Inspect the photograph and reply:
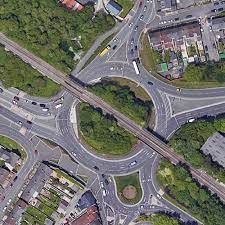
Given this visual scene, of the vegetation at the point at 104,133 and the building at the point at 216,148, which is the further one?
the vegetation at the point at 104,133

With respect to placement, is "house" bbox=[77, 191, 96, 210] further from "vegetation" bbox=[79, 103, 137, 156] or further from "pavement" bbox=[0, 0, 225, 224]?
"vegetation" bbox=[79, 103, 137, 156]

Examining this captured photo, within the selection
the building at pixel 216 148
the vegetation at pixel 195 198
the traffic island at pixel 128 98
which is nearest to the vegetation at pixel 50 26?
the traffic island at pixel 128 98

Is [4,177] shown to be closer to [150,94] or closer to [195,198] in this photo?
[150,94]

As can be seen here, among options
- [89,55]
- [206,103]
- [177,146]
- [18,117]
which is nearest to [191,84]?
[206,103]

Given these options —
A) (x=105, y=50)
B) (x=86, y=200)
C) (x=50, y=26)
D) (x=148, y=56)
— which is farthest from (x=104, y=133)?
(x=50, y=26)

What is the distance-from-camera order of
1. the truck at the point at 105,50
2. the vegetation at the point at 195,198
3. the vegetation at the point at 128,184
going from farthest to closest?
the truck at the point at 105,50
the vegetation at the point at 128,184
the vegetation at the point at 195,198

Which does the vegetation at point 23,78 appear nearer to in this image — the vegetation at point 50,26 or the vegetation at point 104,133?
the vegetation at point 50,26

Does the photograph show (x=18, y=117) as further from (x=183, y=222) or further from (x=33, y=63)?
(x=183, y=222)
